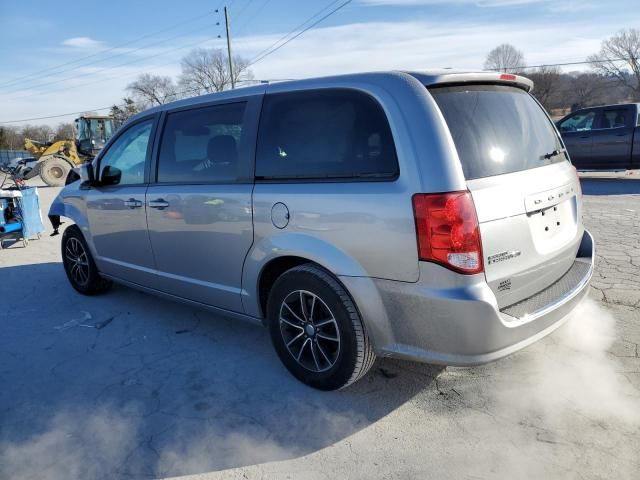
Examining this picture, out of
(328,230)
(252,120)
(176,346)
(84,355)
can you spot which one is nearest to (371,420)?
(328,230)

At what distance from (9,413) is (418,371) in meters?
2.55

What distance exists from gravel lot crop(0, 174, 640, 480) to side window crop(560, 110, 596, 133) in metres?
9.68

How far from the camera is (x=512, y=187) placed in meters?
2.55

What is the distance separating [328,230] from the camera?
2.74 metres

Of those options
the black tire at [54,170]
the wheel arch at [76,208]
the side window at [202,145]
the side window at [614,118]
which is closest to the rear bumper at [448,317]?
the side window at [202,145]

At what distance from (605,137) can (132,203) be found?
11.6 meters

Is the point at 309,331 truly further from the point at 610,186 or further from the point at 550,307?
the point at 610,186

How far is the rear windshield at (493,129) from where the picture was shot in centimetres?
252

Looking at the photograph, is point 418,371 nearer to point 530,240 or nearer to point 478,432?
point 478,432

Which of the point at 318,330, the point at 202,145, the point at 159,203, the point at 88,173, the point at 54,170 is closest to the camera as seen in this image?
the point at 318,330

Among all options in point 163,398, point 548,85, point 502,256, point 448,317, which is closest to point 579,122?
point 502,256

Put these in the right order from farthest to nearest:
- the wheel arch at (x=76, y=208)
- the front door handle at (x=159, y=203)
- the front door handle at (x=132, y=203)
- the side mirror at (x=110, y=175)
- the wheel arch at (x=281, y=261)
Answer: the wheel arch at (x=76, y=208) → the side mirror at (x=110, y=175) → the front door handle at (x=132, y=203) → the front door handle at (x=159, y=203) → the wheel arch at (x=281, y=261)

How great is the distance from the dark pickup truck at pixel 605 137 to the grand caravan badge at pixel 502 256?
10943 millimetres

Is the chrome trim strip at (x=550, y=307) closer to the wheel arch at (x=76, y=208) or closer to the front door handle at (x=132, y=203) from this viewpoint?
the front door handle at (x=132, y=203)
